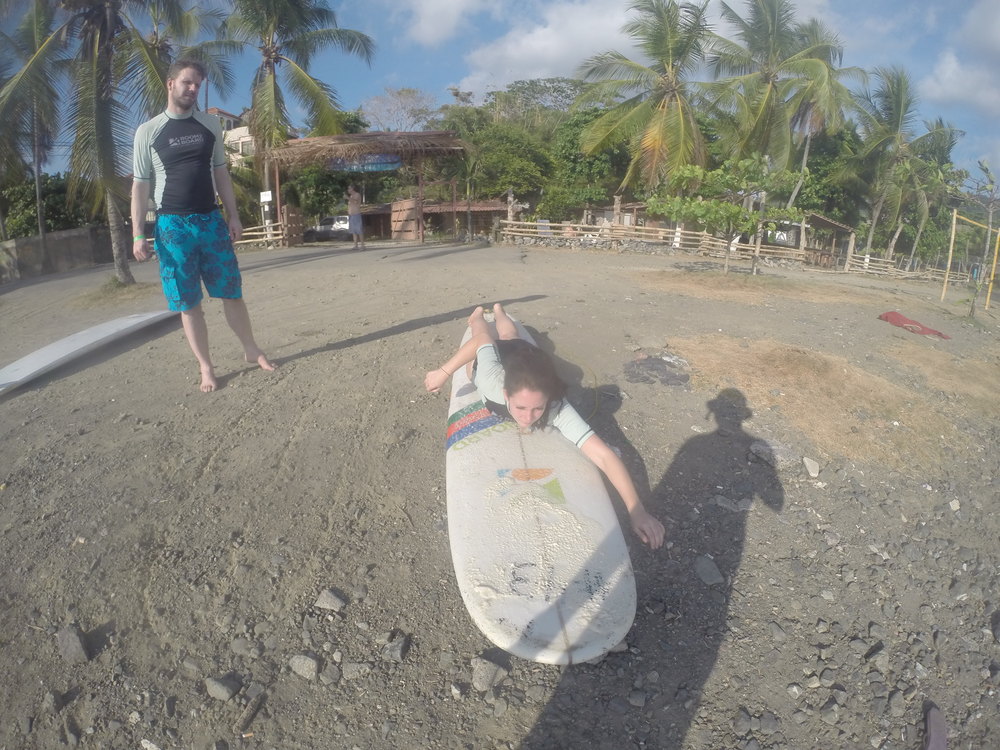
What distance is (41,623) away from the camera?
2.27 m

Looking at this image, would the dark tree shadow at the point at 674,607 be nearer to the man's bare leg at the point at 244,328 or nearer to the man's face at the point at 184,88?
the man's bare leg at the point at 244,328

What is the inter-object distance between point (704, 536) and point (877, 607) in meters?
0.79

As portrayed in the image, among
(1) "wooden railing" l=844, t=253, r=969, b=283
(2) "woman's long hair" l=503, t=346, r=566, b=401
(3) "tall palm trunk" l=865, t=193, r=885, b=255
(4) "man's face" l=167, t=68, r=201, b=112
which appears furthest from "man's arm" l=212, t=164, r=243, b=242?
(3) "tall palm trunk" l=865, t=193, r=885, b=255

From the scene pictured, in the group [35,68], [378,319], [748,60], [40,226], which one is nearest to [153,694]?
[378,319]

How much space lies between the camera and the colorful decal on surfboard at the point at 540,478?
8.93ft

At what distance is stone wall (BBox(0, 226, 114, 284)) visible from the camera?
1427 centimetres

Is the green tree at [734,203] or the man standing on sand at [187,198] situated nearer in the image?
the man standing on sand at [187,198]

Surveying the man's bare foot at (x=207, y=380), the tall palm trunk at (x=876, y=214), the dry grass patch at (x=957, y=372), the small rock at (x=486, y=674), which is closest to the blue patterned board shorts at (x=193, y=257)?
the man's bare foot at (x=207, y=380)

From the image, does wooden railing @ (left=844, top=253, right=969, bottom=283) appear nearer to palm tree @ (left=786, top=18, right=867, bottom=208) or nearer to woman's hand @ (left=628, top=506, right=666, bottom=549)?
palm tree @ (left=786, top=18, right=867, bottom=208)

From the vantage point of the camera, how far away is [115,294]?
807cm

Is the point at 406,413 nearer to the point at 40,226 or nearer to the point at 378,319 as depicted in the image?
the point at 378,319

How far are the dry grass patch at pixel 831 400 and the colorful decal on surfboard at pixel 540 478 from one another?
2175mm

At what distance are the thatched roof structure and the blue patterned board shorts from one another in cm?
1155

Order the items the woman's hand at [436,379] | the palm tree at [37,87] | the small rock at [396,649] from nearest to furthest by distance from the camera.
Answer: the small rock at [396,649] → the woman's hand at [436,379] → the palm tree at [37,87]
